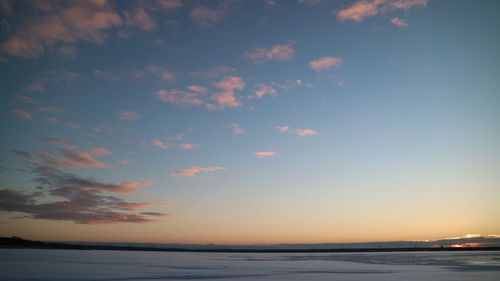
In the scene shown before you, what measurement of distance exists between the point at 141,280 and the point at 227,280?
17.8 feet

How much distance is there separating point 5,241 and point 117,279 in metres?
175

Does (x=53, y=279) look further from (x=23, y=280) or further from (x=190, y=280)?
(x=190, y=280)

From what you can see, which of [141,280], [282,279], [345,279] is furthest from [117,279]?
[345,279]

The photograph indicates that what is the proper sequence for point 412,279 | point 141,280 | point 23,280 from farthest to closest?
point 412,279, point 141,280, point 23,280

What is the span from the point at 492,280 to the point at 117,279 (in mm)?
24302

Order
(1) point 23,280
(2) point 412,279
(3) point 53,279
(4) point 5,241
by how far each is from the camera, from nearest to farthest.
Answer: (1) point 23,280 < (3) point 53,279 < (2) point 412,279 < (4) point 5,241

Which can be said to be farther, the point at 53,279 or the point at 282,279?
the point at 282,279

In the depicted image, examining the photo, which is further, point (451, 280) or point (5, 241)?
point (5, 241)

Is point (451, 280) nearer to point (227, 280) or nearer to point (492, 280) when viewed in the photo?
point (492, 280)

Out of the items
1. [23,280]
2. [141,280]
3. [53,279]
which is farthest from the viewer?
[141,280]

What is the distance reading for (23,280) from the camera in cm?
1959

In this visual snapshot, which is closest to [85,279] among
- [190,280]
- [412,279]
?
[190,280]

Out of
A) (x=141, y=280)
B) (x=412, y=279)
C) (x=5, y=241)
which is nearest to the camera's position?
(x=141, y=280)

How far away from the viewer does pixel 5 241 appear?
160250 mm
